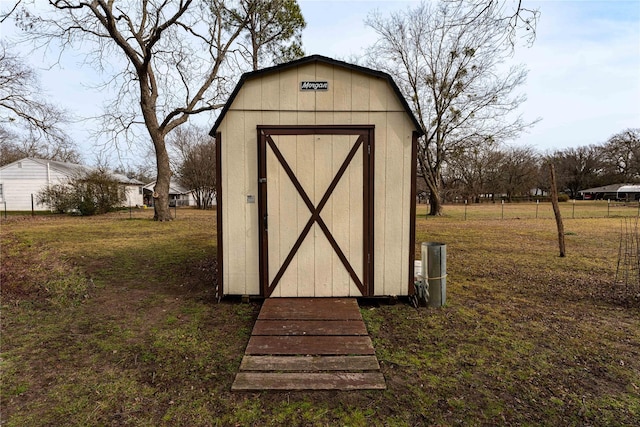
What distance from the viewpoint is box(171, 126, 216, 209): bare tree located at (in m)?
32.4

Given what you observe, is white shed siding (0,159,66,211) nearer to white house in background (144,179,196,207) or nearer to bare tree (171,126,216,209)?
bare tree (171,126,216,209)

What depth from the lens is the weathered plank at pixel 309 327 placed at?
11.7 ft

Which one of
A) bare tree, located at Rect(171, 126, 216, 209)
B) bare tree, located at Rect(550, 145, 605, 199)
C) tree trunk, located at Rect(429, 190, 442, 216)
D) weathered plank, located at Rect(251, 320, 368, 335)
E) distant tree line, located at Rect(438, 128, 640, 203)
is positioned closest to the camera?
weathered plank, located at Rect(251, 320, 368, 335)

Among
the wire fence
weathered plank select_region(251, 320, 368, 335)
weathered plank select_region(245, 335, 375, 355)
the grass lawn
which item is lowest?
the grass lawn

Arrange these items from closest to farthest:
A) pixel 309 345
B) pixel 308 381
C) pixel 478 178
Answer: pixel 308 381 < pixel 309 345 < pixel 478 178

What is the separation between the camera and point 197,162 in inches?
1270

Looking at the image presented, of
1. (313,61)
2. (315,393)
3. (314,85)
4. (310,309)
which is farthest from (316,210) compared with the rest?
(315,393)

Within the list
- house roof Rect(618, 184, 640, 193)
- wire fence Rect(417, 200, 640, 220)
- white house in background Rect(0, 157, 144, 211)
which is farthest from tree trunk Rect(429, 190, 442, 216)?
house roof Rect(618, 184, 640, 193)

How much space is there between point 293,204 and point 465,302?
9.77ft

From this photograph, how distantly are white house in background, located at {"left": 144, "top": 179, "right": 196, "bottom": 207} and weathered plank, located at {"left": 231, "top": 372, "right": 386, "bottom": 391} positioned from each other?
128 feet

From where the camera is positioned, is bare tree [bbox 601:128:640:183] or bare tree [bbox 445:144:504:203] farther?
bare tree [bbox 601:128:640:183]

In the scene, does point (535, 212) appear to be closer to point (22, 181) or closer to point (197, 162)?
point (197, 162)

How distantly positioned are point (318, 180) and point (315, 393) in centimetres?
269

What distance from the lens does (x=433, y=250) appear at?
454 centimetres
